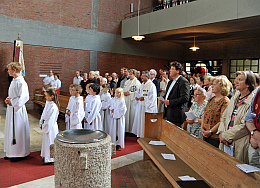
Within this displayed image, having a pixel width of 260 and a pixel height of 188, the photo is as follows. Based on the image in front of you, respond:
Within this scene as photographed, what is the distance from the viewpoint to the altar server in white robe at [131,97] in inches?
288

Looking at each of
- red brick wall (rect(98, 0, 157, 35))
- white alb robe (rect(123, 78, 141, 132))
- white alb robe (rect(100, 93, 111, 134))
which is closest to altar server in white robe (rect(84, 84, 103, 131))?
white alb robe (rect(100, 93, 111, 134))

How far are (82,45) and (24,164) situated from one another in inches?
419

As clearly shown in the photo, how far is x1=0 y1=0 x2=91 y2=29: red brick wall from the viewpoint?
466 inches

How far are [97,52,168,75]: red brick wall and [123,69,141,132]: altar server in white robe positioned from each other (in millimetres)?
8030

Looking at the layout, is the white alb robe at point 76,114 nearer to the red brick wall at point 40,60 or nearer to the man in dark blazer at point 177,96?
the man in dark blazer at point 177,96

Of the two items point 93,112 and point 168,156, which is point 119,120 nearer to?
point 93,112

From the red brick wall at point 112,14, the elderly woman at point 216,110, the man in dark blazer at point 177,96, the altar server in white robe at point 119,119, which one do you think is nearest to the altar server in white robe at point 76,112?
the altar server in white robe at point 119,119

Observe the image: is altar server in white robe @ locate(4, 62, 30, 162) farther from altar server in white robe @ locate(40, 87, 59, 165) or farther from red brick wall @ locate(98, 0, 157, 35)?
red brick wall @ locate(98, 0, 157, 35)

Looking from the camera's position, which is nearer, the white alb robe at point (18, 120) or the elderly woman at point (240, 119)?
the elderly woman at point (240, 119)

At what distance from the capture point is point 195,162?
10.6ft

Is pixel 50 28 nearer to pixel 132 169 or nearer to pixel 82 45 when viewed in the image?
pixel 82 45

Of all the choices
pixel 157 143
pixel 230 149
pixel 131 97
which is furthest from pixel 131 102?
pixel 230 149

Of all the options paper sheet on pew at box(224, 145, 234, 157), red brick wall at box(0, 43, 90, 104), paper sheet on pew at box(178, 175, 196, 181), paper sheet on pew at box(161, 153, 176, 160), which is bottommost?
paper sheet on pew at box(178, 175, 196, 181)

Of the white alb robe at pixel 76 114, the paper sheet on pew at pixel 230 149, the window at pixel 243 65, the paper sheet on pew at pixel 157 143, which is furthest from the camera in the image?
the window at pixel 243 65
